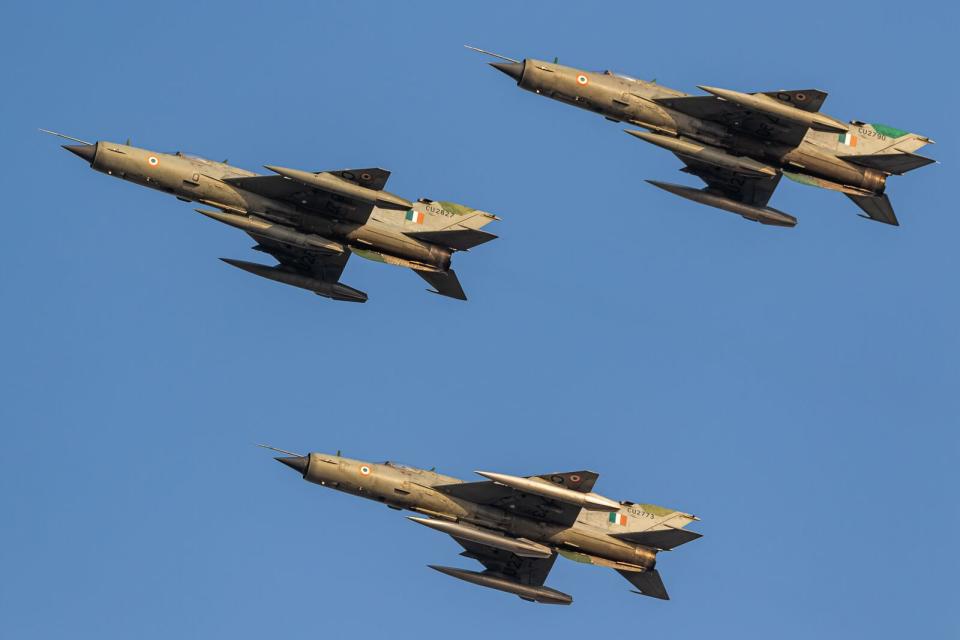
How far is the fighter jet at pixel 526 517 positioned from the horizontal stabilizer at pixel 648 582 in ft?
0.10

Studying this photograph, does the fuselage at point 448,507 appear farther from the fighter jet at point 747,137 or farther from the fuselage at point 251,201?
the fighter jet at point 747,137

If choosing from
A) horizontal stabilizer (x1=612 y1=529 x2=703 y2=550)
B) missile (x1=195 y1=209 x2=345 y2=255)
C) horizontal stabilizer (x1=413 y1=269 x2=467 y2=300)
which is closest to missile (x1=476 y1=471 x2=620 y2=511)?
horizontal stabilizer (x1=612 y1=529 x2=703 y2=550)

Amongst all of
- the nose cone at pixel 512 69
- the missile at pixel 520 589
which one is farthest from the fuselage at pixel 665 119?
the missile at pixel 520 589

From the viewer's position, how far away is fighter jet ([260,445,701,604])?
223 ft

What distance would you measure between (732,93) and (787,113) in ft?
5.86

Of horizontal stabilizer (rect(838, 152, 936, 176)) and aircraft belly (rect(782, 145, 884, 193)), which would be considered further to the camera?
aircraft belly (rect(782, 145, 884, 193))

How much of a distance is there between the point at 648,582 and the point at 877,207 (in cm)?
1377

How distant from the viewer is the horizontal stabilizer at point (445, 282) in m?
72.4

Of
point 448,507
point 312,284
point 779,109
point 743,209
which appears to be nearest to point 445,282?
point 312,284

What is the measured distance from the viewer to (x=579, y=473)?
68.2 m

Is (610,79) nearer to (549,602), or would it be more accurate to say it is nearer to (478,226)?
(478,226)

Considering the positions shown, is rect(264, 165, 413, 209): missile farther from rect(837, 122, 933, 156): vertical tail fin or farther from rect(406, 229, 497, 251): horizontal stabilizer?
rect(837, 122, 933, 156): vertical tail fin

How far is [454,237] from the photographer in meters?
72.1

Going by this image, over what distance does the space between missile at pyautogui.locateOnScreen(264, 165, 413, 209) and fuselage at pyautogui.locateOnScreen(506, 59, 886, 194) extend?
18.0 ft
